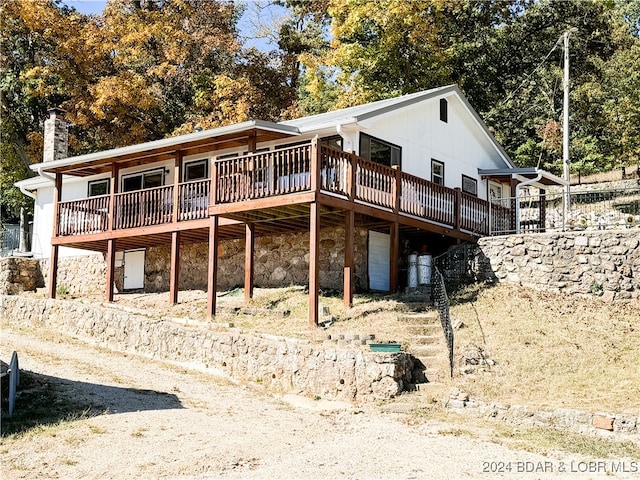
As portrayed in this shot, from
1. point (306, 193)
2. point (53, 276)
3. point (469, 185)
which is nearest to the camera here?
point (306, 193)

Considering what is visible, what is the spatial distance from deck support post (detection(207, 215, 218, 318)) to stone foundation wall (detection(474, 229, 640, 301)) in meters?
7.16

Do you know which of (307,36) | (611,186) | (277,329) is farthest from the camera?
(307,36)

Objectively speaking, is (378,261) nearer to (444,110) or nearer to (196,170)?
(444,110)

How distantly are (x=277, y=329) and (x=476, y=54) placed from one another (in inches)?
980

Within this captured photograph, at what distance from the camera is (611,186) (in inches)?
1356

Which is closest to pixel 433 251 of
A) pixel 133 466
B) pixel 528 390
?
pixel 528 390

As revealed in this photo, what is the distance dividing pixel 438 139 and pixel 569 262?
6.09 m

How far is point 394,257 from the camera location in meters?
20.2

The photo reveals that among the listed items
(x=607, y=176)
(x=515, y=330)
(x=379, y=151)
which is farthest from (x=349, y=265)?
(x=607, y=176)

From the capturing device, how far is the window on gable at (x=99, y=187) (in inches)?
1048

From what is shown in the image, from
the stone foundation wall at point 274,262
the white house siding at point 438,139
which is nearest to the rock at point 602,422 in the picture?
the stone foundation wall at point 274,262

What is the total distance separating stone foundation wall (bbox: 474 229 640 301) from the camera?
19.3 meters

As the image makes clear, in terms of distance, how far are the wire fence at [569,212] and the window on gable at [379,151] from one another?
4119mm

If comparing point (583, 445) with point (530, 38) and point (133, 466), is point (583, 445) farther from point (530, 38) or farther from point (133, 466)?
point (530, 38)
